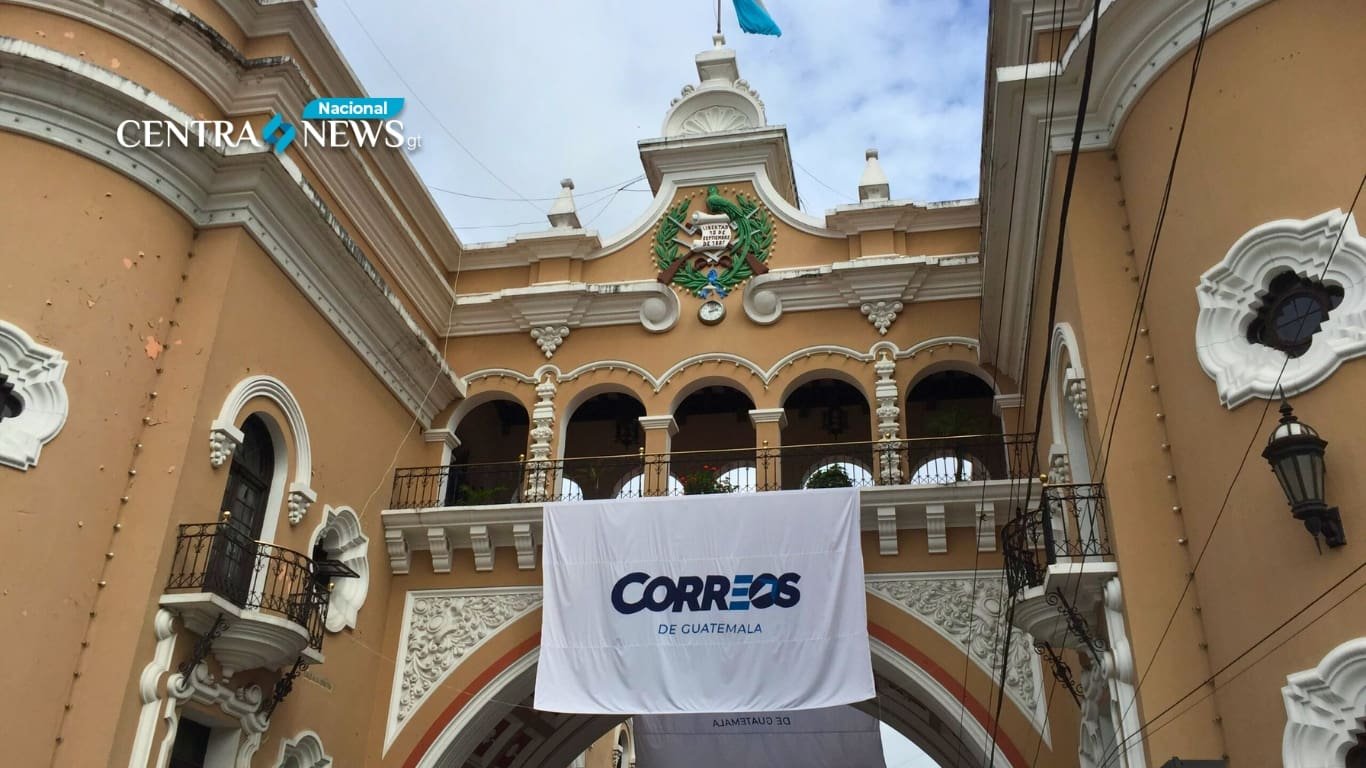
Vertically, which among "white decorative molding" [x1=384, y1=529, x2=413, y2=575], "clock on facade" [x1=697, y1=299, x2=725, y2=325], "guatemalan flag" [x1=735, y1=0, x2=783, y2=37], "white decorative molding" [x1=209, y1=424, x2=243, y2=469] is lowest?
"white decorative molding" [x1=209, y1=424, x2=243, y2=469]

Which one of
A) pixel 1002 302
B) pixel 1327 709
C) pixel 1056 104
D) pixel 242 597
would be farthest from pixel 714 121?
pixel 1327 709

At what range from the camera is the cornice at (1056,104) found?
842cm

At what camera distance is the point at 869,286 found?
13.6m

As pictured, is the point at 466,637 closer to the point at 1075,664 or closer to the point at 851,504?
the point at 851,504

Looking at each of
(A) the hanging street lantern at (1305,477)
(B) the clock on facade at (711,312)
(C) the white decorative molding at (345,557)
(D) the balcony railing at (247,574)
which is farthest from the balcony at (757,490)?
(A) the hanging street lantern at (1305,477)

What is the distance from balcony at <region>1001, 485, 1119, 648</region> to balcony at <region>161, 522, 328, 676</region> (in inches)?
233

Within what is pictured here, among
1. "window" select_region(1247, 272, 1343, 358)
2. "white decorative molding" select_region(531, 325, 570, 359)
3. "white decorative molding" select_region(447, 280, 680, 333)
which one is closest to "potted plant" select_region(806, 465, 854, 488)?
"white decorative molding" select_region(447, 280, 680, 333)

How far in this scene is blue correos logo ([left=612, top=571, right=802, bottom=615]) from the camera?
11.6 m

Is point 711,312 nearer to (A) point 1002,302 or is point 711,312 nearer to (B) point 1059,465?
(A) point 1002,302

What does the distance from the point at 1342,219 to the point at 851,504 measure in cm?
559

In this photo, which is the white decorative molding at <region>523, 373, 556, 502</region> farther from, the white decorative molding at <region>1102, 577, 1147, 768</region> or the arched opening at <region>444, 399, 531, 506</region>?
the white decorative molding at <region>1102, 577, 1147, 768</region>

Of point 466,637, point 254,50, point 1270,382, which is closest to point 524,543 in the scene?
point 466,637

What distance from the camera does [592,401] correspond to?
16750mm

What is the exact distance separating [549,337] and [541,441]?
4.68 feet
